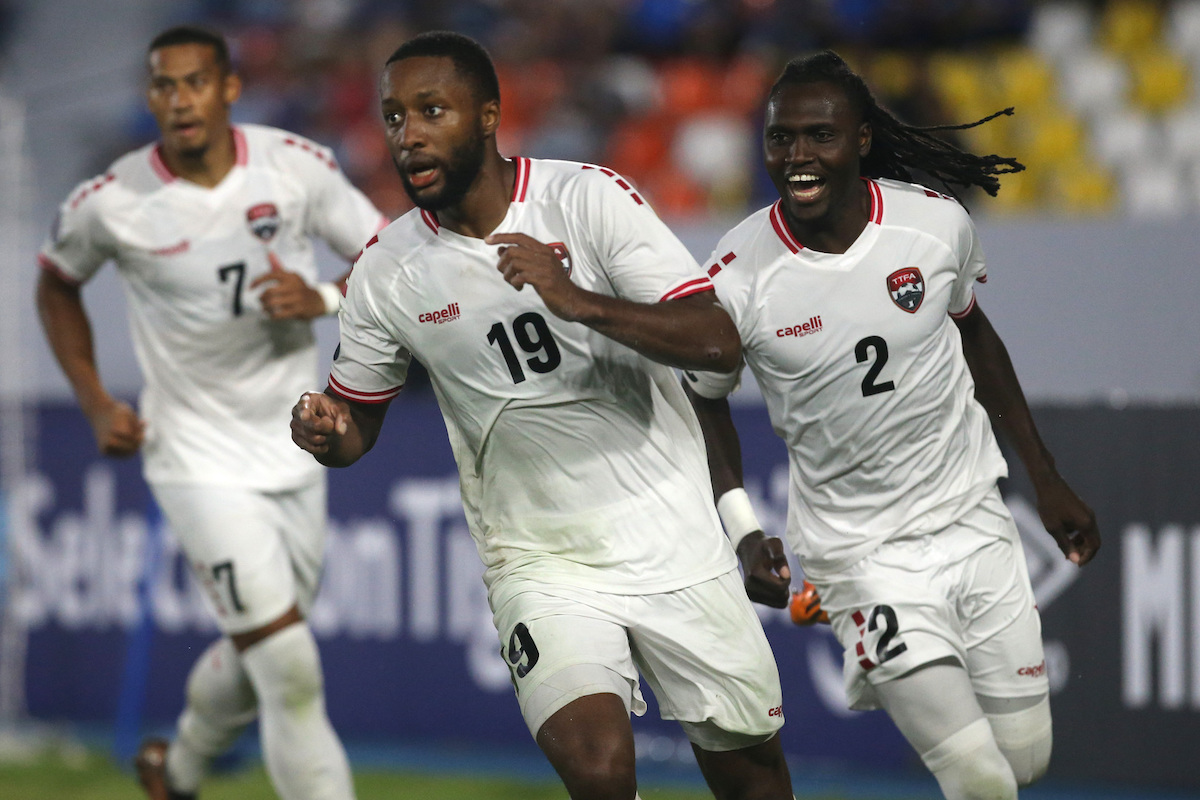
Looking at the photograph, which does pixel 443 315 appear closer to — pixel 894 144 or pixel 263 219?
pixel 894 144

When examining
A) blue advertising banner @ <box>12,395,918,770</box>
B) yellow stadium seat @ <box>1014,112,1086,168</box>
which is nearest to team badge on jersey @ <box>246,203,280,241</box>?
blue advertising banner @ <box>12,395,918,770</box>

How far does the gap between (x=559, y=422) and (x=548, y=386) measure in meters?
0.10

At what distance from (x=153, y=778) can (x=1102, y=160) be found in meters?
7.21

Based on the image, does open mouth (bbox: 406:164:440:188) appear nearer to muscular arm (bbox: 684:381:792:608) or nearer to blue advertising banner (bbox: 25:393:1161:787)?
muscular arm (bbox: 684:381:792:608)

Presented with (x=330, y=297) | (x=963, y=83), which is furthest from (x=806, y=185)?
Result: (x=963, y=83)

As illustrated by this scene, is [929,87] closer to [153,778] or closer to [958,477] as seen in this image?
[958,477]

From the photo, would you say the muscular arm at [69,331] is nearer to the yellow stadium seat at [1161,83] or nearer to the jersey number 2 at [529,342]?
the jersey number 2 at [529,342]

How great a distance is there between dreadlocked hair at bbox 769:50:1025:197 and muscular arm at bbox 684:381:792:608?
88 cm

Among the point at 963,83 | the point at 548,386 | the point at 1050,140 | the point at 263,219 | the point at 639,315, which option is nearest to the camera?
the point at 639,315

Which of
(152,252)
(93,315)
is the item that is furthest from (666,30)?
(152,252)

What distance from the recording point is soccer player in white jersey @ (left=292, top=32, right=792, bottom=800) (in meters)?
3.69

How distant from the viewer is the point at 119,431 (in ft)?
17.6

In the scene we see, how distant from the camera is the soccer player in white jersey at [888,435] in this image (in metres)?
4.08

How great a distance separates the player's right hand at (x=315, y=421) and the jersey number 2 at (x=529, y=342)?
17.7 inches
